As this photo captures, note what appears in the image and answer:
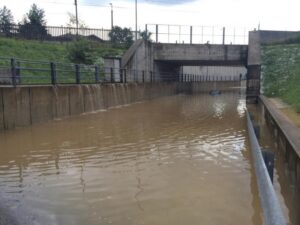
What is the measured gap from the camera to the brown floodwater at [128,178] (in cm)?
434

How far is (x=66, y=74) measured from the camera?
82.5 ft

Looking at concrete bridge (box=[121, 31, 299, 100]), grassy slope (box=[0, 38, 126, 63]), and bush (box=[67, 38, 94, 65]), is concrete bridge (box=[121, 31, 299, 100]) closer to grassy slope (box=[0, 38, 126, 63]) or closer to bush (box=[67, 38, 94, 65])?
grassy slope (box=[0, 38, 126, 63])

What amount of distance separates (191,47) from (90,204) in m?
27.3

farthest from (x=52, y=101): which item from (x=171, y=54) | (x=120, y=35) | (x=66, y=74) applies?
(x=120, y=35)

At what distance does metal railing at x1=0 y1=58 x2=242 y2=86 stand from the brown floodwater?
3183mm

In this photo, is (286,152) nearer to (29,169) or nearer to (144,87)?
(29,169)

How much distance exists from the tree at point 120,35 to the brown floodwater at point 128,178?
3128 centimetres

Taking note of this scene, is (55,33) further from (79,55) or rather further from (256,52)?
(256,52)

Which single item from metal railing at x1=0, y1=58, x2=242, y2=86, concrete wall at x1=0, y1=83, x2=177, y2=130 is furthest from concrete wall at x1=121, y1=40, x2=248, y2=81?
concrete wall at x1=0, y1=83, x2=177, y2=130

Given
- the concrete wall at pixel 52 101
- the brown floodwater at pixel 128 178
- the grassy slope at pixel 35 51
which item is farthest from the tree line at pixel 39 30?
the brown floodwater at pixel 128 178

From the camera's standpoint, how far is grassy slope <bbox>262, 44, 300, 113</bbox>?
20.7 metres

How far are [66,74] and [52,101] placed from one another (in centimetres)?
1252

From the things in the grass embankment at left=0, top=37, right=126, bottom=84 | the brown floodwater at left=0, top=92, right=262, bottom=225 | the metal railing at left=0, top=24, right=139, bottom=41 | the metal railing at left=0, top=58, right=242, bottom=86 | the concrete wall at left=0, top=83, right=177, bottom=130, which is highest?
the metal railing at left=0, top=24, right=139, bottom=41

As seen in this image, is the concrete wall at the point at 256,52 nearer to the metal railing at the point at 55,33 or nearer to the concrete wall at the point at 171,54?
the concrete wall at the point at 171,54
